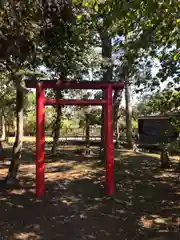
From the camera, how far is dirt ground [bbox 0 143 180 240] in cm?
586

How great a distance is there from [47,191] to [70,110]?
31.6 feet

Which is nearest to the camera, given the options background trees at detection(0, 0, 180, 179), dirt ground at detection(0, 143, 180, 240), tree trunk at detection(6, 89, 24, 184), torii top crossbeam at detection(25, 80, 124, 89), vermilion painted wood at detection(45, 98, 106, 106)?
background trees at detection(0, 0, 180, 179)

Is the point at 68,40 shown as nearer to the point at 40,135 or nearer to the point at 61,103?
the point at 61,103

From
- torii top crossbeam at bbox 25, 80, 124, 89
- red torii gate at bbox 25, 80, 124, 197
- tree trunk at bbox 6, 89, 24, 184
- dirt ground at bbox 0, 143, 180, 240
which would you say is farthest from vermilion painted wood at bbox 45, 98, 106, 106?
dirt ground at bbox 0, 143, 180, 240

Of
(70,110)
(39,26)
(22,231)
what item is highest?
(39,26)

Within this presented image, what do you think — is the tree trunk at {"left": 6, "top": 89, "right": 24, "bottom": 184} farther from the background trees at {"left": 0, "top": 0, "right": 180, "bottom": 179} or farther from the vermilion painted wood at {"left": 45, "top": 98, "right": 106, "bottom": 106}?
the vermilion painted wood at {"left": 45, "top": 98, "right": 106, "bottom": 106}

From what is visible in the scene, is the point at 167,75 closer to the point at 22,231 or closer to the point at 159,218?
the point at 159,218

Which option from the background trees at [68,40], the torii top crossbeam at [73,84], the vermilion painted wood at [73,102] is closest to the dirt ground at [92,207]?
the background trees at [68,40]

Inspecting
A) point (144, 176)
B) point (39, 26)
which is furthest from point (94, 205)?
point (39, 26)

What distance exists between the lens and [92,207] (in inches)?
289

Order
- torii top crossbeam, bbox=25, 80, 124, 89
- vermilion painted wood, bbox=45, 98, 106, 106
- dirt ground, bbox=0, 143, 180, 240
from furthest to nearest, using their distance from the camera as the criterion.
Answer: vermilion painted wood, bbox=45, 98, 106, 106 < torii top crossbeam, bbox=25, 80, 124, 89 < dirt ground, bbox=0, 143, 180, 240

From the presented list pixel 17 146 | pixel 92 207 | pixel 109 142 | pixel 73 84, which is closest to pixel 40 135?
pixel 17 146

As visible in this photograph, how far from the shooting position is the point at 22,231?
19.2 feet

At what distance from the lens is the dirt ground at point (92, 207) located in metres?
5.86
